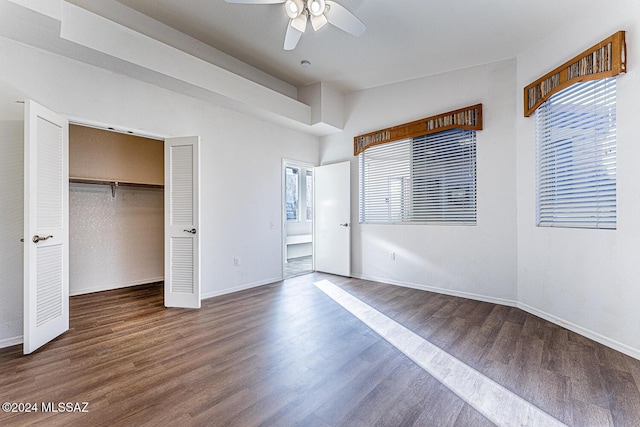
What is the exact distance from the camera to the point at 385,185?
4.83m

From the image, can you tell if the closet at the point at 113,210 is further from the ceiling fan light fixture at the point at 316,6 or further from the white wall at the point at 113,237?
the ceiling fan light fixture at the point at 316,6

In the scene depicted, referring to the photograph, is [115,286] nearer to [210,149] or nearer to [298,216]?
[210,149]

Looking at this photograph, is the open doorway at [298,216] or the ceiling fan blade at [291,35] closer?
the ceiling fan blade at [291,35]

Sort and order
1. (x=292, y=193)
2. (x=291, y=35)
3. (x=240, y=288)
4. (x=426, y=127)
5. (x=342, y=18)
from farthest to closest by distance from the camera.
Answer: (x=292, y=193), (x=240, y=288), (x=426, y=127), (x=291, y=35), (x=342, y=18)

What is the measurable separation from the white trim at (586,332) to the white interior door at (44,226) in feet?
16.1

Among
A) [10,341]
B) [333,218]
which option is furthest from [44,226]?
[333,218]

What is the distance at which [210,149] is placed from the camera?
402 cm

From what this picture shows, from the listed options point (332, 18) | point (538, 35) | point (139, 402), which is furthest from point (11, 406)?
point (538, 35)

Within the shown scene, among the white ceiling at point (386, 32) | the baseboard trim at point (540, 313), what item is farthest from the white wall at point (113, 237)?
the baseboard trim at point (540, 313)

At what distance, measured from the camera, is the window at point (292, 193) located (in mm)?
7297

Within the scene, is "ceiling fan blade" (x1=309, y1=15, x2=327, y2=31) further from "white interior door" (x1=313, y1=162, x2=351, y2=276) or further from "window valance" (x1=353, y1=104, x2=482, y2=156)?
"white interior door" (x1=313, y1=162, x2=351, y2=276)

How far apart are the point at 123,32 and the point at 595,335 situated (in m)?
5.31

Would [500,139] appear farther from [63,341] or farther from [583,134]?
[63,341]

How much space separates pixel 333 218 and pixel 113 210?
3608 millimetres
